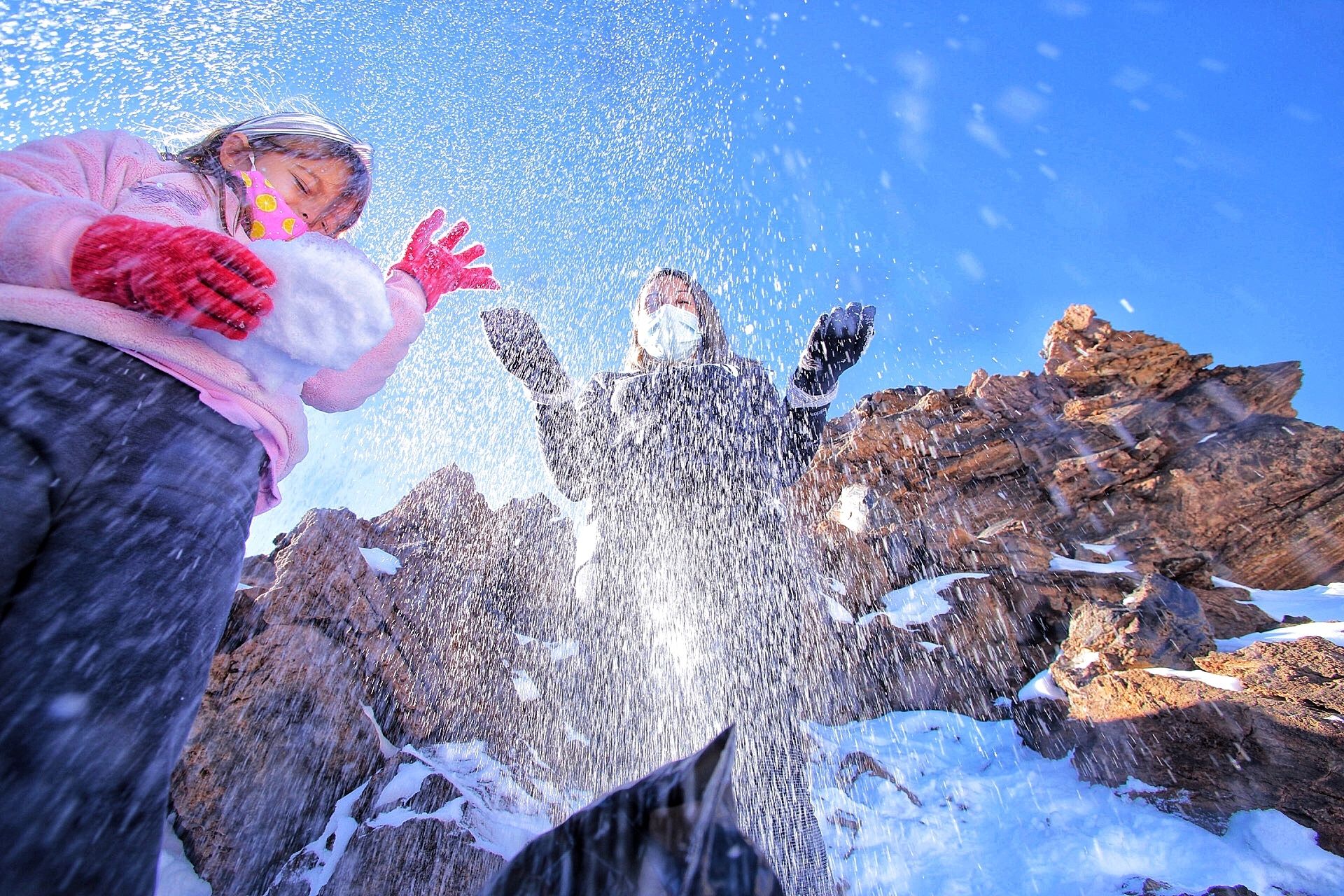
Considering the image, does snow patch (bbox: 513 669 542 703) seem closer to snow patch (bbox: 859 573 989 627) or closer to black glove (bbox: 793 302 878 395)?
black glove (bbox: 793 302 878 395)

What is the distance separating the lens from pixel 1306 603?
42.3ft

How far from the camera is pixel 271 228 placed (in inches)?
63.9

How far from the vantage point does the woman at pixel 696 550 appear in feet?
11.0

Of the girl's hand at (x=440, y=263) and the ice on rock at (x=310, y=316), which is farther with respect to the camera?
the girl's hand at (x=440, y=263)

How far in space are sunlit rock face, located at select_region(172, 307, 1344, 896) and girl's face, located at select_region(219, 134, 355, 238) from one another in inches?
152

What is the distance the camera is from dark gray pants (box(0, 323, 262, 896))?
2.70 ft

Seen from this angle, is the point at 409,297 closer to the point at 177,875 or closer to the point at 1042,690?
the point at 177,875

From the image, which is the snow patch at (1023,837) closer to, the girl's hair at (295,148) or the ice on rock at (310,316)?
the ice on rock at (310,316)

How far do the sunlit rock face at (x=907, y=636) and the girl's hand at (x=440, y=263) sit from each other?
12.0 ft

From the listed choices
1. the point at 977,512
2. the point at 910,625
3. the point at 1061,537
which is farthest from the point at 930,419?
the point at 910,625

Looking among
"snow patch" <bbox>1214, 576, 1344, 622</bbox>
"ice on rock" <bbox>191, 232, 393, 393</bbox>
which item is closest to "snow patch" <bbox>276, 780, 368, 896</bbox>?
"ice on rock" <bbox>191, 232, 393, 393</bbox>

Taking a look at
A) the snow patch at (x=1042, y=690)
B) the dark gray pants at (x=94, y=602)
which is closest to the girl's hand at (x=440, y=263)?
the dark gray pants at (x=94, y=602)

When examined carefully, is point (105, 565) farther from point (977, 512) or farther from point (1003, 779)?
point (977, 512)

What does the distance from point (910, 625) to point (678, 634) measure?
8.09 metres
